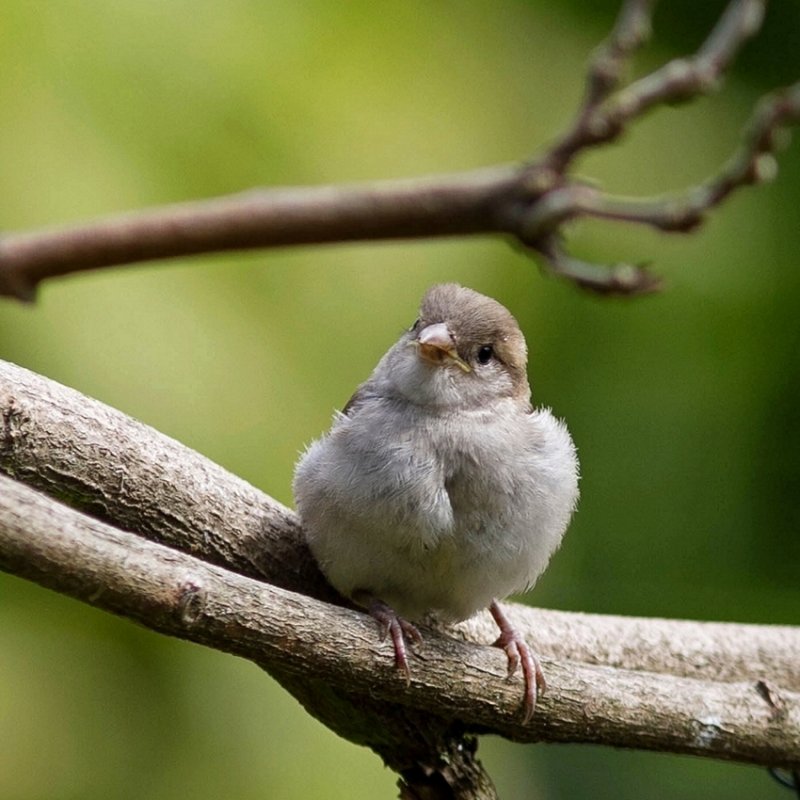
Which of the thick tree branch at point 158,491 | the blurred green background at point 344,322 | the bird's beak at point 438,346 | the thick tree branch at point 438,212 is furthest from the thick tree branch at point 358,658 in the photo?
the blurred green background at point 344,322

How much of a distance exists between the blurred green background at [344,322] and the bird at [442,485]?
80 cm

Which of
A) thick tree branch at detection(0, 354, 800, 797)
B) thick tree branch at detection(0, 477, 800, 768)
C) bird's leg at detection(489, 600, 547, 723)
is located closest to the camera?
thick tree branch at detection(0, 477, 800, 768)

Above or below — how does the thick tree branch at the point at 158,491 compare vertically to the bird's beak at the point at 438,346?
below

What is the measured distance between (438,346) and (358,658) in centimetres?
76

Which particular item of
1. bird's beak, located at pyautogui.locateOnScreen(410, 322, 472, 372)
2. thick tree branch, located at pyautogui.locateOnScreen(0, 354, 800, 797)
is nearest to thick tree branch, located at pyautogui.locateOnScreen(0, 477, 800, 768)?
thick tree branch, located at pyautogui.locateOnScreen(0, 354, 800, 797)

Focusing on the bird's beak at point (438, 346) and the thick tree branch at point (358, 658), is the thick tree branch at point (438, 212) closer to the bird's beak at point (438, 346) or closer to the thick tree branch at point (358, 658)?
the thick tree branch at point (358, 658)

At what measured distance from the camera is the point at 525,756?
13.0ft

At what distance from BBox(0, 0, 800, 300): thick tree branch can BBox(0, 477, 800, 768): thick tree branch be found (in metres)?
0.75

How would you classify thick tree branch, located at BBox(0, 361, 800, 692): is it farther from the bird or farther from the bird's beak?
the bird's beak

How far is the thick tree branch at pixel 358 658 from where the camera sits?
5.99 ft

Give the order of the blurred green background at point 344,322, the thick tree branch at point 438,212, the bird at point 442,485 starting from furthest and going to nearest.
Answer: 1. the blurred green background at point 344,322
2. the bird at point 442,485
3. the thick tree branch at point 438,212

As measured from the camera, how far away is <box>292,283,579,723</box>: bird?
2.55 m

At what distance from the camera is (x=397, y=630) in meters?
2.35

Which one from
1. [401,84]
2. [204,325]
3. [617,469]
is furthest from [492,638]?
[401,84]
